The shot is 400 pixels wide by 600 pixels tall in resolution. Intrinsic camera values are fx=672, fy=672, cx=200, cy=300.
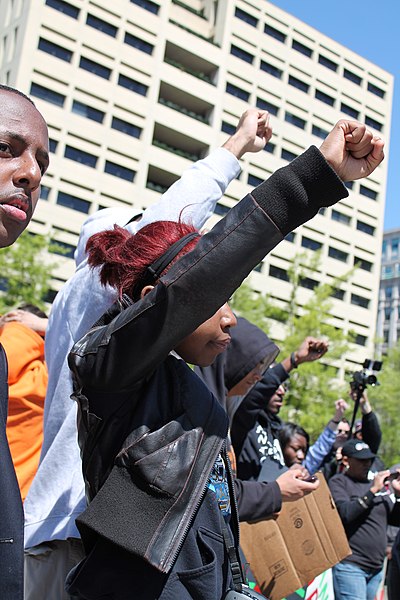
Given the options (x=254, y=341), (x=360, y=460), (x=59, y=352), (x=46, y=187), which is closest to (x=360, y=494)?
(x=360, y=460)

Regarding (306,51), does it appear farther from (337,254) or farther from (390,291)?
(390,291)

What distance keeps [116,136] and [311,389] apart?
875 inches

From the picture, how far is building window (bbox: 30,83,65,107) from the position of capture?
38062mm

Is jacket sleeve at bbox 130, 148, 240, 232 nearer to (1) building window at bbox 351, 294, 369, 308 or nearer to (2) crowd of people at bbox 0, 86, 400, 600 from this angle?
(2) crowd of people at bbox 0, 86, 400, 600

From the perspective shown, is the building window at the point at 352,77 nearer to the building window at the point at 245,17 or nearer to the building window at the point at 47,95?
the building window at the point at 245,17

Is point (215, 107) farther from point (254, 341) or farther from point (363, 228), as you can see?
point (254, 341)

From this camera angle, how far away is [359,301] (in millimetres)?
52844

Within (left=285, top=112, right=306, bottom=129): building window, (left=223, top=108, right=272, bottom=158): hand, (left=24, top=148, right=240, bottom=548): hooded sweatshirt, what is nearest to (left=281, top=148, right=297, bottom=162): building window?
(left=285, top=112, right=306, bottom=129): building window

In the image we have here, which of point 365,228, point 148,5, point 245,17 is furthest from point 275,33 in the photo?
Answer: point 365,228

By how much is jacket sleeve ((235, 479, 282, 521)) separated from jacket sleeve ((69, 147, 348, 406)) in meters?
0.97

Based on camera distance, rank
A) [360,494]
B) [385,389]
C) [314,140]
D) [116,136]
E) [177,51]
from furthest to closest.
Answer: [314,140] < [177,51] < [116,136] < [385,389] < [360,494]

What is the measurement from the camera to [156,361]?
1604 millimetres

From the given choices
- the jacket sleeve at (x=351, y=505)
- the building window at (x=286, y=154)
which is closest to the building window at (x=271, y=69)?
the building window at (x=286, y=154)

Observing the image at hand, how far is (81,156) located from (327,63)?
2428 centimetres
